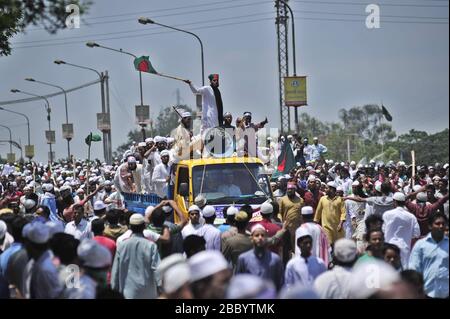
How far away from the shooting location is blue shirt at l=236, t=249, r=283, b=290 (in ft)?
31.2

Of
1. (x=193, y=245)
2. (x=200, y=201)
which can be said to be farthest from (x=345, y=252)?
(x=200, y=201)

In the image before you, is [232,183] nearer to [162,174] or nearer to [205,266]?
[162,174]

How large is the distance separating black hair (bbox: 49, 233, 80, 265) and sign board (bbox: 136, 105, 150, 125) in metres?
22.2

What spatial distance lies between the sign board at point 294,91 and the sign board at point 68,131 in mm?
11336

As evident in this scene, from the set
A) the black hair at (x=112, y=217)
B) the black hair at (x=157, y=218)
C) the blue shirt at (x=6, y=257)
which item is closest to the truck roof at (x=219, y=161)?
the black hair at (x=112, y=217)

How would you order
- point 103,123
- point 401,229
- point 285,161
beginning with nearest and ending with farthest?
point 401,229 < point 285,161 < point 103,123

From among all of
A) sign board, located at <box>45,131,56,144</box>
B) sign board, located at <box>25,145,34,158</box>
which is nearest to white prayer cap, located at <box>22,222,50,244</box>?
sign board, located at <box>45,131,56,144</box>

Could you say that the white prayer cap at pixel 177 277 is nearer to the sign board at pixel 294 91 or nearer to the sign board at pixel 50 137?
the sign board at pixel 294 91

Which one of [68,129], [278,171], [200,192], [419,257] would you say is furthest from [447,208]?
[68,129]

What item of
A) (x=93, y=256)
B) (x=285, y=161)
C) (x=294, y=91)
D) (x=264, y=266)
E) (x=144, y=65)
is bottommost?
(x=264, y=266)

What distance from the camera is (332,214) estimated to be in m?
15.4

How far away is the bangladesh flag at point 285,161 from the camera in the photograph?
22781 millimetres

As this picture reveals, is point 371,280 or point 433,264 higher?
point 371,280

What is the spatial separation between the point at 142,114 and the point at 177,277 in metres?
25.0
